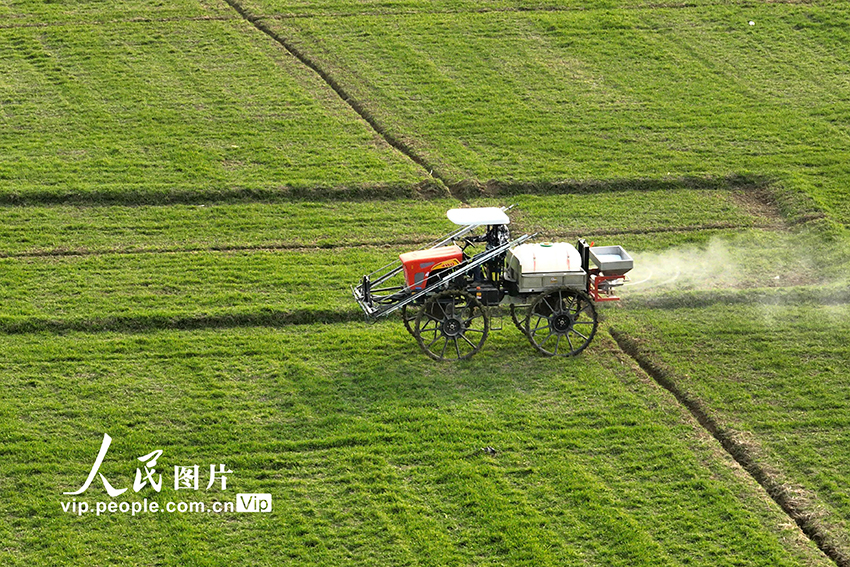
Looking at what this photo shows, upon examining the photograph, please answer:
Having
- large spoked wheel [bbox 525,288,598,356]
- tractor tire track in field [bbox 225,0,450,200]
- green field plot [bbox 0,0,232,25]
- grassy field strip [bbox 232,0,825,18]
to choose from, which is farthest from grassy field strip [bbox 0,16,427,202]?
large spoked wheel [bbox 525,288,598,356]

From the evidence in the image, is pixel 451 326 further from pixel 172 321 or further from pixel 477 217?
pixel 172 321

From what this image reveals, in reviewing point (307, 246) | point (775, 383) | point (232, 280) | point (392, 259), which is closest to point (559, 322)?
point (775, 383)

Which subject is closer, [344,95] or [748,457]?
[748,457]

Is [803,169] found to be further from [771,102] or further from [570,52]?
[570,52]

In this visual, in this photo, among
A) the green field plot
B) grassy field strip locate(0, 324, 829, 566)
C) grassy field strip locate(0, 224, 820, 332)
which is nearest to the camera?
grassy field strip locate(0, 324, 829, 566)

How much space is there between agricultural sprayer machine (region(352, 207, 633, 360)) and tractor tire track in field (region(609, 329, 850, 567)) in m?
1.21

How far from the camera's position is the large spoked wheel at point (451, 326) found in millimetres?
21281

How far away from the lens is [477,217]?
2153 centimetres

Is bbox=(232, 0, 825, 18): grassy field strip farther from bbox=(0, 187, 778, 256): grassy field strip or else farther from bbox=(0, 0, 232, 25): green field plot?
bbox=(0, 187, 778, 256): grassy field strip

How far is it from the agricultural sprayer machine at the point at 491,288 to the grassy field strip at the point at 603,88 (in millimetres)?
9248

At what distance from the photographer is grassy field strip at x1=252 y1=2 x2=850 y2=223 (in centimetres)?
3225

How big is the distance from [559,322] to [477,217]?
8.55ft

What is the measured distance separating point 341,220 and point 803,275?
37.3 feet

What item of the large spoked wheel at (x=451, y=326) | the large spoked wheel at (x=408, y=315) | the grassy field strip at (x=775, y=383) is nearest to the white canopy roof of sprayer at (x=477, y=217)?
the large spoked wheel at (x=451, y=326)
